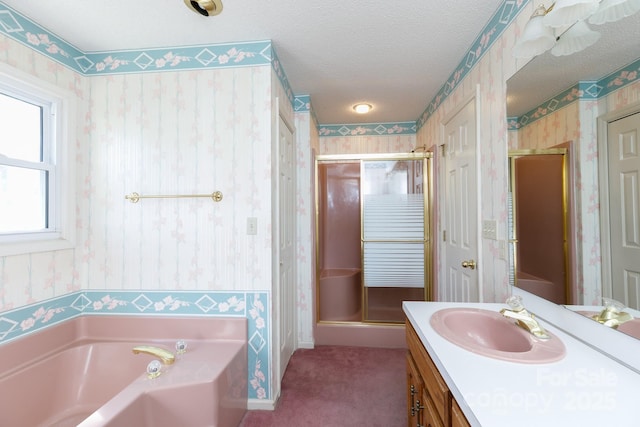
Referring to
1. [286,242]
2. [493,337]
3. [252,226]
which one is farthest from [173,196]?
[493,337]

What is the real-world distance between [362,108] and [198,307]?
2292 mm

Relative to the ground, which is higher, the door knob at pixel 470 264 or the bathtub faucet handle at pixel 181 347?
the door knob at pixel 470 264

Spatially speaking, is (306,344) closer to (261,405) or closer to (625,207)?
(261,405)

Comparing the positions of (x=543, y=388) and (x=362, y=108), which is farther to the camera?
(x=362, y=108)

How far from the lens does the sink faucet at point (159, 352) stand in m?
1.51

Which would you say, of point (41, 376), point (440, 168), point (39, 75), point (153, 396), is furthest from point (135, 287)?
point (440, 168)

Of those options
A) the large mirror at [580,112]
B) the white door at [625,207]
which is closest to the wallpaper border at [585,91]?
the large mirror at [580,112]

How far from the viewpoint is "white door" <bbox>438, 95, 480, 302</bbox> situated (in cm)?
182

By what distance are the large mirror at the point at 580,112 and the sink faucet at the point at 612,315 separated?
26 mm

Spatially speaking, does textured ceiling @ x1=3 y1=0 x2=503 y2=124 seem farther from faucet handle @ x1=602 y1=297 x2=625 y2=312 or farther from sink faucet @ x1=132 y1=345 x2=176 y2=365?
sink faucet @ x1=132 y1=345 x2=176 y2=365

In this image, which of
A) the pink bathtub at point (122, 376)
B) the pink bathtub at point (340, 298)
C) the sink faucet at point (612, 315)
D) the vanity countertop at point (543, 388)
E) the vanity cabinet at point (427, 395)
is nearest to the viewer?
the vanity countertop at point (543, 388)

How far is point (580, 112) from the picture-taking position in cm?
103

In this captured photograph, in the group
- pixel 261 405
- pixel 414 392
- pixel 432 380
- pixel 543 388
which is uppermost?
pixel 543 388

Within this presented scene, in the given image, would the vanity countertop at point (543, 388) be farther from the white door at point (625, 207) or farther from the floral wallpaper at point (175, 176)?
the floral wallpaper at point (175, 176)
